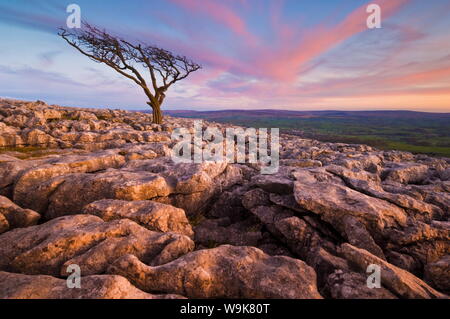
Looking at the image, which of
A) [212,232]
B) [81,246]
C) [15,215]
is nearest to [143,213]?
[81,246]

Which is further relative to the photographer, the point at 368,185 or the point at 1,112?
the point at 1,112

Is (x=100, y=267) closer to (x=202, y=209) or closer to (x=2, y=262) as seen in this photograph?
(x=2, y=262)

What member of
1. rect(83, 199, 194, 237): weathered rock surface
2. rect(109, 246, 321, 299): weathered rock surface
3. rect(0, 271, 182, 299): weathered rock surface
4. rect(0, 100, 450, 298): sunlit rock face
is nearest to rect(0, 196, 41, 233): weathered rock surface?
rect(0, 100, 450, 298): sunlit rock face

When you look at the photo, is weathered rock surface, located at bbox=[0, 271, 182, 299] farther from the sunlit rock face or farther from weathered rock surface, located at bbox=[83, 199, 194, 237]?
weathered rock surface, located at bbox=[83, 199, 194, 237]

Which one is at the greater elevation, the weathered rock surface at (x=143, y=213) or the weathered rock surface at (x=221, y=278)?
the weathered rock surface at (x=143, y=213)

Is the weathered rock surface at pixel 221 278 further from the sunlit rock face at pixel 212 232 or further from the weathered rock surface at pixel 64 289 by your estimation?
the weathered rock surface at pixel 64 289

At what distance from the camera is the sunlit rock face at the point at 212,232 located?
662 centimetres

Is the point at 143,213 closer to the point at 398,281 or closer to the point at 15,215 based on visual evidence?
the point at 15,215

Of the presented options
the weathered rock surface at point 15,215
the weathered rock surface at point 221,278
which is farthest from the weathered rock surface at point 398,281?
the weathered rock surface at point 15,215

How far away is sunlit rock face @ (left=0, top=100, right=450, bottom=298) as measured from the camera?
6.62 m

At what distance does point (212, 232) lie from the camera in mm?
11789

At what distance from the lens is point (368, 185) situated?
42.5 feet
